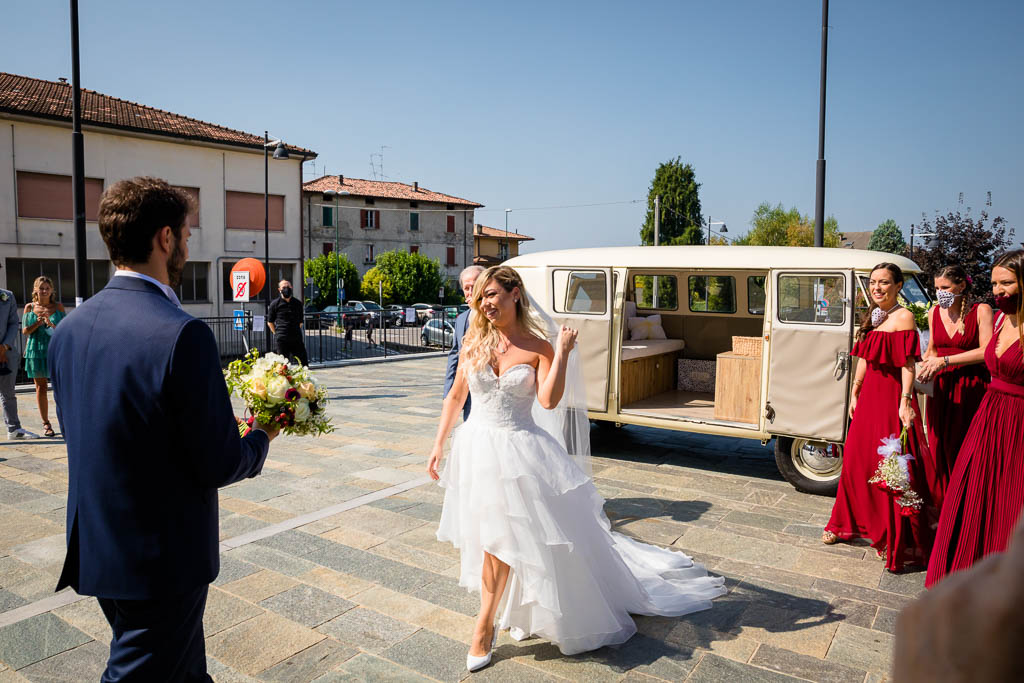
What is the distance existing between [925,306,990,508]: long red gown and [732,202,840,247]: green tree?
163ft

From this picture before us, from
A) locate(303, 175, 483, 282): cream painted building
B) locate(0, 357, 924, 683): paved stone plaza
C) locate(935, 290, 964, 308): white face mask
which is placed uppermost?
locate(303, 175, 483, 282): cream painted building

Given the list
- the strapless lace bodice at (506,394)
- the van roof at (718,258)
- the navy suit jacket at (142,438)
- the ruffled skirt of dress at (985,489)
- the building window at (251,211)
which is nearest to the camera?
the navy suit jacket at (142,438)

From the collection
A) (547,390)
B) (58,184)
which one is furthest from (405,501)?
(58,184)

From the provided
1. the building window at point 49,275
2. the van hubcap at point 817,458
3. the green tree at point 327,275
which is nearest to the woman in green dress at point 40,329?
the van hubcap at point 817,458

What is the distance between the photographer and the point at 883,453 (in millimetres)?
5344

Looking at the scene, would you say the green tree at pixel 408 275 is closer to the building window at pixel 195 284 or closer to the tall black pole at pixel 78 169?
the building window at pixel 195 284

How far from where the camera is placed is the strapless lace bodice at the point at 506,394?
13.0 feet

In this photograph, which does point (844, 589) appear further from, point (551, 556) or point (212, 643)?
point (212, 643)

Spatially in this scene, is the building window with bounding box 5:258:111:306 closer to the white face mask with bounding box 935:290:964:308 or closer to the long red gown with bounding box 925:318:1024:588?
the white face mask with bounding box 935:290:964:308

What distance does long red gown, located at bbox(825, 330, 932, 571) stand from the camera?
536cm

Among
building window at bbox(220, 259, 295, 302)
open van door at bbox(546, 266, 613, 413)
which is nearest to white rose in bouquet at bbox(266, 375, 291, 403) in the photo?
open van door at bbox(546, 266, 613, 413)

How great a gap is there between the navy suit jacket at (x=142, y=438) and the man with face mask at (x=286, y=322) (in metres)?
10.1

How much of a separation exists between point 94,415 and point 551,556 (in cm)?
246

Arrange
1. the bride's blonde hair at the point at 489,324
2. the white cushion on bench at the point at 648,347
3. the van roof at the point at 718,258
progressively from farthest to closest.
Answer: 1. the white cushion on bench at the point at 648,347
2. the van roof at the point at 718,258
3. the bride's blonde hair at the point at 489,324
